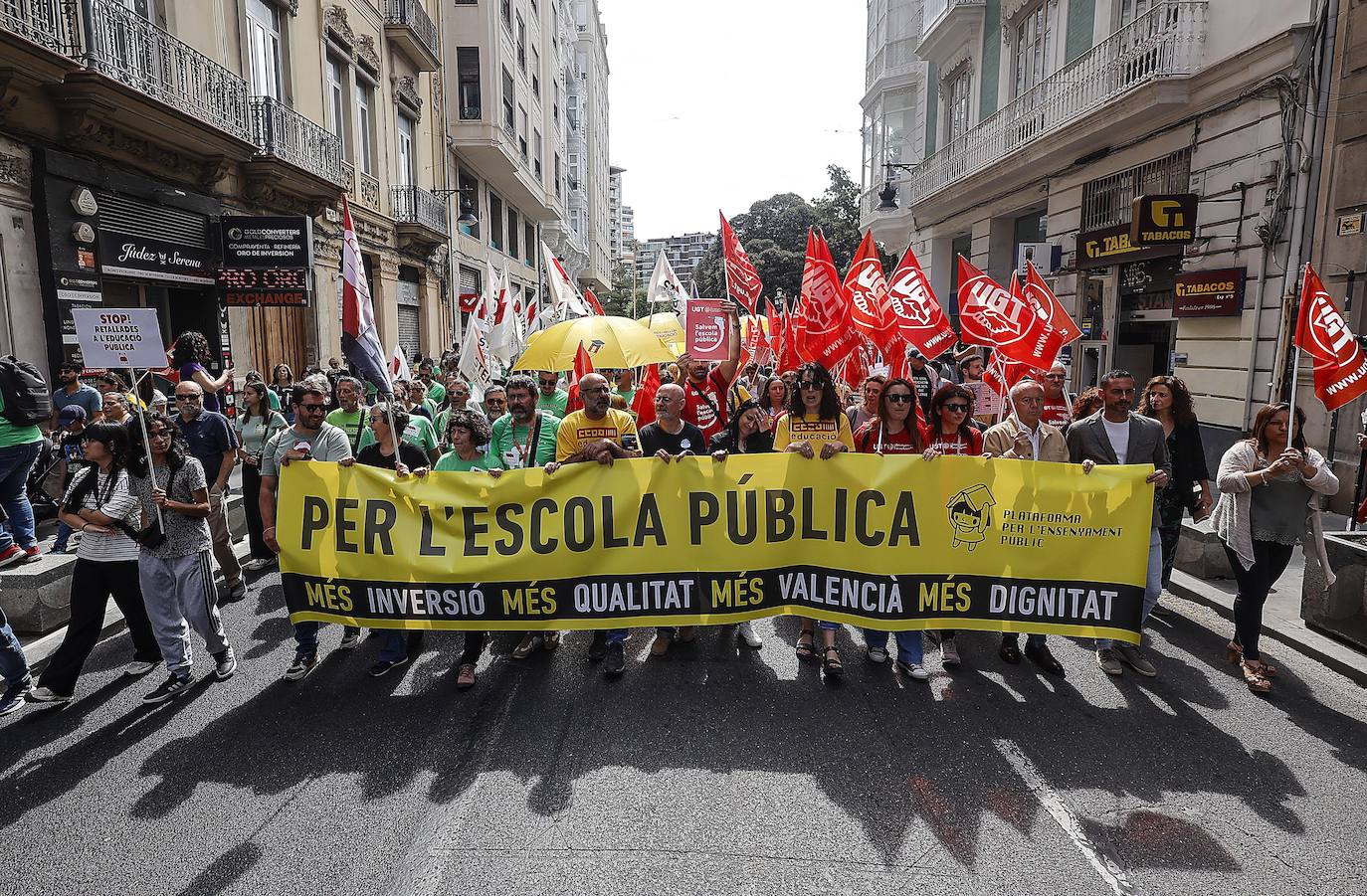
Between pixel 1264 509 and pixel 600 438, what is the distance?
4153mm

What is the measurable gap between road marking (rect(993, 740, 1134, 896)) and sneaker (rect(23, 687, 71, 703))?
5242 mm

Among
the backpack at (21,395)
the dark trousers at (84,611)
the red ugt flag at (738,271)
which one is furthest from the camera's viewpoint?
the red ugt flag at (738,271)

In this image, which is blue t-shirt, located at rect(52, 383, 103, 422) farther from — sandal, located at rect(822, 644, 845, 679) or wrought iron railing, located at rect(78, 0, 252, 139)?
sandal, located at rect(822, 644, 845, 679)

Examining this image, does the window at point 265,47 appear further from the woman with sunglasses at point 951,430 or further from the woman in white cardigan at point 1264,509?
the woman in white cardigan at point 1264,509

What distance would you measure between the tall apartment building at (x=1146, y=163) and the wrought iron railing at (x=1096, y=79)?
0.03 meters

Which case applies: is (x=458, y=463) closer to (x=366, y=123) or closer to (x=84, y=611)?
(x=84, y=611)

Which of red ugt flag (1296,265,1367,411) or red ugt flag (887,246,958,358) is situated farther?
red ugt flag (887,246,958,358)

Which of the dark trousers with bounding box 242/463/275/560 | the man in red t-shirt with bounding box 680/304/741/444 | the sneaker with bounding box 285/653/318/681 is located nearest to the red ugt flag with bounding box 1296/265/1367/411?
the man in red t-shirt with bounding box 680/304/741/444

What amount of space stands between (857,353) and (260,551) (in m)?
6.70

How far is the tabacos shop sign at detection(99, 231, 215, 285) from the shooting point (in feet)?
34.9

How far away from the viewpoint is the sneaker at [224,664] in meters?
4.93

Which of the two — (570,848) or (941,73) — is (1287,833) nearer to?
(570,848)

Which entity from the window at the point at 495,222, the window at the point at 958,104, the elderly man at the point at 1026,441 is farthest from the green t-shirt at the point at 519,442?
the window at the point at 495,222

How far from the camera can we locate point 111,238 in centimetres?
1062
